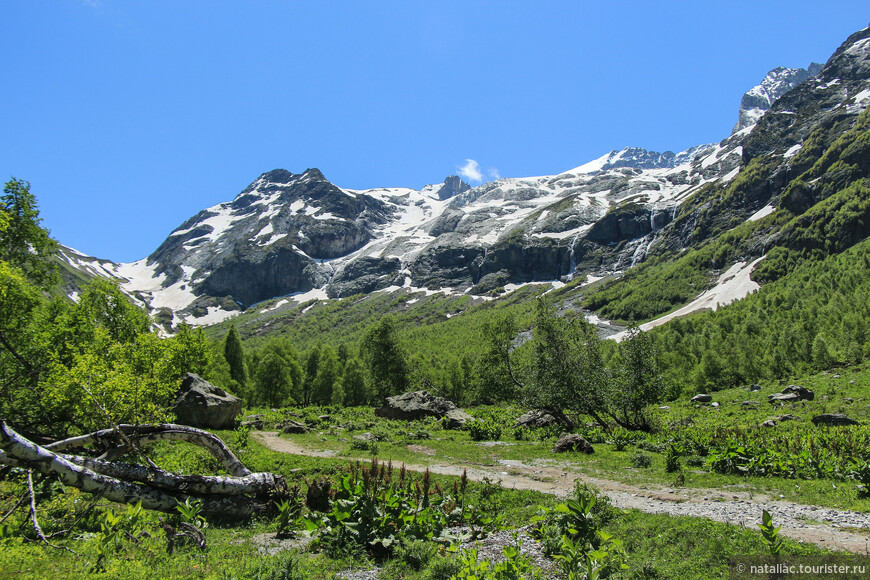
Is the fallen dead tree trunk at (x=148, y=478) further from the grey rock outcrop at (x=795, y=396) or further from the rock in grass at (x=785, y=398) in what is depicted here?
the grey rock outcrop at (x=795, y=396)

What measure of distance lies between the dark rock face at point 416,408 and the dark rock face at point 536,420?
640 centimetres

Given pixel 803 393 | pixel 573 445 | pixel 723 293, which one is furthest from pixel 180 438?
pixel 723 293

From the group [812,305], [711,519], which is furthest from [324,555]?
[812,305]

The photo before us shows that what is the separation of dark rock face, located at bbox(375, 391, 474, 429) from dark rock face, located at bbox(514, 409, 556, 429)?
640 centimetres

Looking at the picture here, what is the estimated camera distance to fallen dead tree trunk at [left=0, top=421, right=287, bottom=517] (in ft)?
26.2

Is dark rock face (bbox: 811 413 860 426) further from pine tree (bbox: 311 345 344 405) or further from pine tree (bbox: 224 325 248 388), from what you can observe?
pine tree (bbox: 224 325 248 388)

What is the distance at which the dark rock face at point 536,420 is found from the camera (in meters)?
34.7

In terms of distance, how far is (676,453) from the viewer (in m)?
18.7

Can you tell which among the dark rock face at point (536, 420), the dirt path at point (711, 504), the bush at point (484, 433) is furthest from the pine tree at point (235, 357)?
the dirt path at point (711, 504)

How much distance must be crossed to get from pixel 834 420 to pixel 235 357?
72.2 m

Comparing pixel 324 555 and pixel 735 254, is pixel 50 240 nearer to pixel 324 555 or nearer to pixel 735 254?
pixel 324 555

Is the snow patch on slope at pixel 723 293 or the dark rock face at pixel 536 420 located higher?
the snow patch on slope at pixel 723 293

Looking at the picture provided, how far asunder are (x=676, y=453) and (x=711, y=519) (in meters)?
9.09

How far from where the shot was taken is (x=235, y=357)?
6625cm
